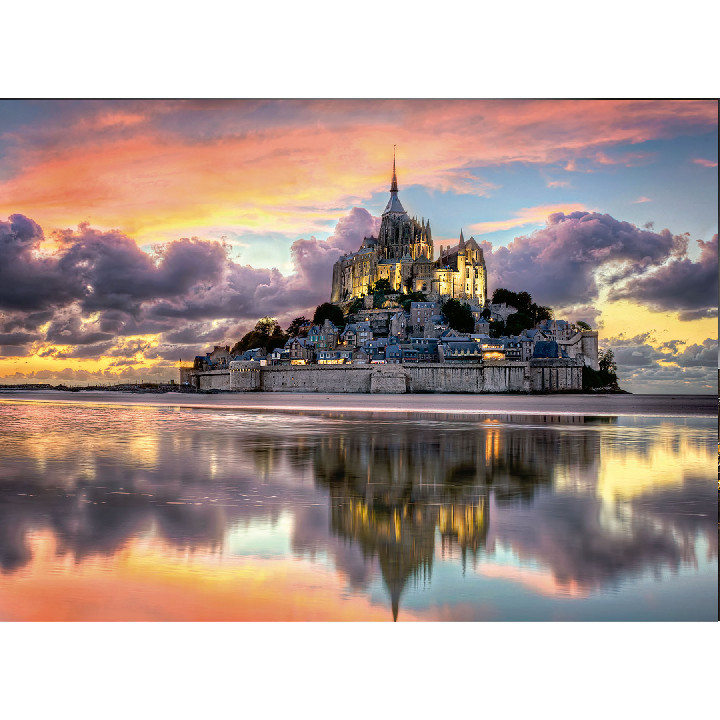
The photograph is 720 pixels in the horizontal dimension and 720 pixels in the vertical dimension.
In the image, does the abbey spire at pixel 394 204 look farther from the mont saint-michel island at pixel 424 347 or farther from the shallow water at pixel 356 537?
the shallow water at pixel 356 537

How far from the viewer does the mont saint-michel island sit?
35594mm

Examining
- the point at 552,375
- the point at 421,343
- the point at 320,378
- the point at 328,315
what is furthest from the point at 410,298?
the point at 552,375

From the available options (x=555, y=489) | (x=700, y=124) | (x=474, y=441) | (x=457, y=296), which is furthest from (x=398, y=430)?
(x=457, y=296)

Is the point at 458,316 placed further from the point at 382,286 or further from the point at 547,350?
the point at 382,286

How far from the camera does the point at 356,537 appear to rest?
383 cm

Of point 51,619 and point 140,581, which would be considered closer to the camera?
point 51,619

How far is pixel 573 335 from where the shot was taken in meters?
37.1

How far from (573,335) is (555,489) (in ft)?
109

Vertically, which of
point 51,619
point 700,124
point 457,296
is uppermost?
point 457,296

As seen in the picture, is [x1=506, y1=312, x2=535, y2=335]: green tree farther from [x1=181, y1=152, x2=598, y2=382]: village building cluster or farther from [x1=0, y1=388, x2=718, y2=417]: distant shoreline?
[x1=0, y1=388, x2=718, y2=417]: distant shoreline

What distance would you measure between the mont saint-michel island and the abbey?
105mm

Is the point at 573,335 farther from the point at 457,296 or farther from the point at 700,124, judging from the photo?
the point at 700,124

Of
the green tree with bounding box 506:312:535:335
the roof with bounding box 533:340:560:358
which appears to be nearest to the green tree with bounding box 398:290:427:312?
the green tree with bounding box 506:312:535:335

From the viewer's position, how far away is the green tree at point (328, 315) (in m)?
42.3
